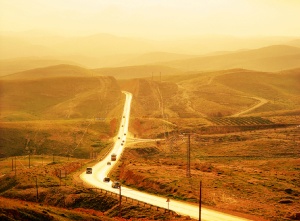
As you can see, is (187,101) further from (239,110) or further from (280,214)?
(280,214)

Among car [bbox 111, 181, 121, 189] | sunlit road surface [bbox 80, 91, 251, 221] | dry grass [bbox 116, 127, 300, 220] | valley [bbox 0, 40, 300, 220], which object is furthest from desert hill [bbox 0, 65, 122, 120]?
car [bbox 111, 181, 121, 189]

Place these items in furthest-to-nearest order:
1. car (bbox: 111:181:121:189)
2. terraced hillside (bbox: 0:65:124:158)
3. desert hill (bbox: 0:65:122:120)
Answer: desert hill (bbox: 0:65:122:120), terraced hillside (bbox: 0:65:124:158), car (bbox: 111:181:121:189)

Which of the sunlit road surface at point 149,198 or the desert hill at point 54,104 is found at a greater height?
the desert hill at point 54,104

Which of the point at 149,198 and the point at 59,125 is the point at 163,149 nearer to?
the point at 59,125

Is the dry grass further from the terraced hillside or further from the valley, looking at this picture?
the terraced hillside

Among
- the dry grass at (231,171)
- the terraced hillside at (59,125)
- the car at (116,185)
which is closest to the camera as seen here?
the dry grass at (231,171)

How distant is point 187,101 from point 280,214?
135m

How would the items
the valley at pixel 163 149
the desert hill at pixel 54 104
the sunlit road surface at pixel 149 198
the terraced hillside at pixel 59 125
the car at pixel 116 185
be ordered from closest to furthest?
1. the sunlit road surface at pixel 149 198
2. the valley at pixel 163 149
3. the car at pixel 116 185
4. the terraced hillside at pixel 59 125
5. the desert hill at pixel 54 104

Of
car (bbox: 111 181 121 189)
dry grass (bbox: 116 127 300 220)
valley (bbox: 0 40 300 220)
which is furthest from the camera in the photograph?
car (bbox: 111 181 121 189)

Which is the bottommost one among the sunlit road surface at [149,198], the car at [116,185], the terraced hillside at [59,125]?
the sunlit road surface at [149,198]

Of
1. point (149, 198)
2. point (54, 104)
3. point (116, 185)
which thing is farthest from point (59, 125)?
point (149, 198)

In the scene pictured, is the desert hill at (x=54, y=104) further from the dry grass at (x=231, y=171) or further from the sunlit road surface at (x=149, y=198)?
the sunlit road surface at (x=149, y=198)

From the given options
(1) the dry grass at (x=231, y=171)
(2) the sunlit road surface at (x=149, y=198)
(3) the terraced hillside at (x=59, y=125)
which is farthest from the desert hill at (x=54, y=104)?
(2) the sunlit road surface at (x=149, y=198)

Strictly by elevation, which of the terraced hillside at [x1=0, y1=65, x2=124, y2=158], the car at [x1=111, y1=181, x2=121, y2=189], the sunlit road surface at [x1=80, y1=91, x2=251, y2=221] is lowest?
the sunlit road surface at [x1=80, y1=91, x2=251, y2=221]
